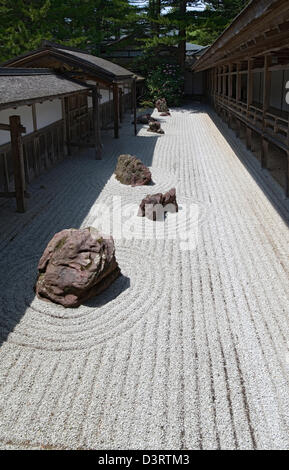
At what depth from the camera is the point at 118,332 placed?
A: 185 inches

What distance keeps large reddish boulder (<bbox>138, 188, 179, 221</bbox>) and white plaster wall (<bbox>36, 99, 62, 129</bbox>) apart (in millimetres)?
4892

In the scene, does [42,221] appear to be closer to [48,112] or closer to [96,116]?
[48,112]

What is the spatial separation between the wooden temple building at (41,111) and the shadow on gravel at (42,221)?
471 mm

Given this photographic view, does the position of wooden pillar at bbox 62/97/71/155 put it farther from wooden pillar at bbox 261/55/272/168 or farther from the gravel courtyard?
the gravel courtyard

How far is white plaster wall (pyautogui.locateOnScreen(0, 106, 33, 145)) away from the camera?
9245 mm

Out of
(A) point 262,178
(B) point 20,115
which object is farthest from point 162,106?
(B) point 20,115

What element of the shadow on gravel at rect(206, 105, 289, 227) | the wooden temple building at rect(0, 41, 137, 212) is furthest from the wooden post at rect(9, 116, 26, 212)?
the shadow on gravel at rect(206, 105, 289, 227)

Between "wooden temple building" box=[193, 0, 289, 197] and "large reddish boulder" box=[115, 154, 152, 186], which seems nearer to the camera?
"wooden temple building" box=[193, 0, 289, 197]

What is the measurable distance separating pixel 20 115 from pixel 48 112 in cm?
249

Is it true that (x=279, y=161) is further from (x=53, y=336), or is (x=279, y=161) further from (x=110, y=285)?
(x=53, y=336)

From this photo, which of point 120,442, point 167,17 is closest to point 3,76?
point 120,442

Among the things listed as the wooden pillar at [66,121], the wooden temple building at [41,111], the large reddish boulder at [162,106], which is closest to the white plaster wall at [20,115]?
the wooden temple building at [41,111]
